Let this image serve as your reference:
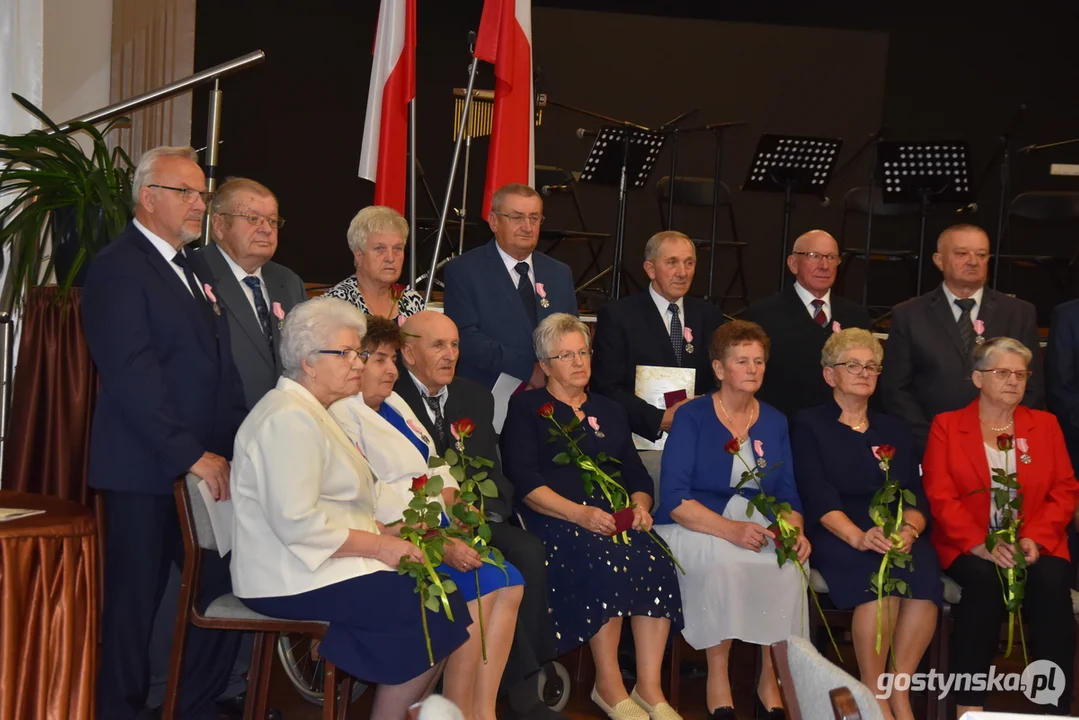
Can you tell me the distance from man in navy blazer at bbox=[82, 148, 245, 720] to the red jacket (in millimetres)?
2555

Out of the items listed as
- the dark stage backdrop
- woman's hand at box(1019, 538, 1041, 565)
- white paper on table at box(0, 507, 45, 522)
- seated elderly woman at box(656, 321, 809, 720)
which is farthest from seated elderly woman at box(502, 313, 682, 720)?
the dark stage backdrop

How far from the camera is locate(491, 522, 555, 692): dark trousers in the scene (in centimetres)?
378

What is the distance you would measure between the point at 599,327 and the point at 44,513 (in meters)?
2.56

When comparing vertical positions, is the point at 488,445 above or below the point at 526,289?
below

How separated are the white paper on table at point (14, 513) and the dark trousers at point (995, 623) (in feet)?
10.0

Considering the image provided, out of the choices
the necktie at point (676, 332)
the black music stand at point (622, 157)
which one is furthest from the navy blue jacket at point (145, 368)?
the black music stand at point (622, 157)

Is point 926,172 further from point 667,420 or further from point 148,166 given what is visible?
point 148,166

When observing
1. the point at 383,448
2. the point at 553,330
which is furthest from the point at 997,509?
the point at 383,448

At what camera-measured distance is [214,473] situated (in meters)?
3.34

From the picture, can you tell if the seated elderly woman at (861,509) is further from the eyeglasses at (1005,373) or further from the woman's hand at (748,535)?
the eyeglasses at (1005,373)

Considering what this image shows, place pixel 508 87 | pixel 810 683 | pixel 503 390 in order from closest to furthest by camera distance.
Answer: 1. pixel 810 683
2. pixel 503 390
3. pixel 508 87

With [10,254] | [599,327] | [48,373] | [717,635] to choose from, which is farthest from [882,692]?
[10,254]

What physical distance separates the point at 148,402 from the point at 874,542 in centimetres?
248

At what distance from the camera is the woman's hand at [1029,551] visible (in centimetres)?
413
